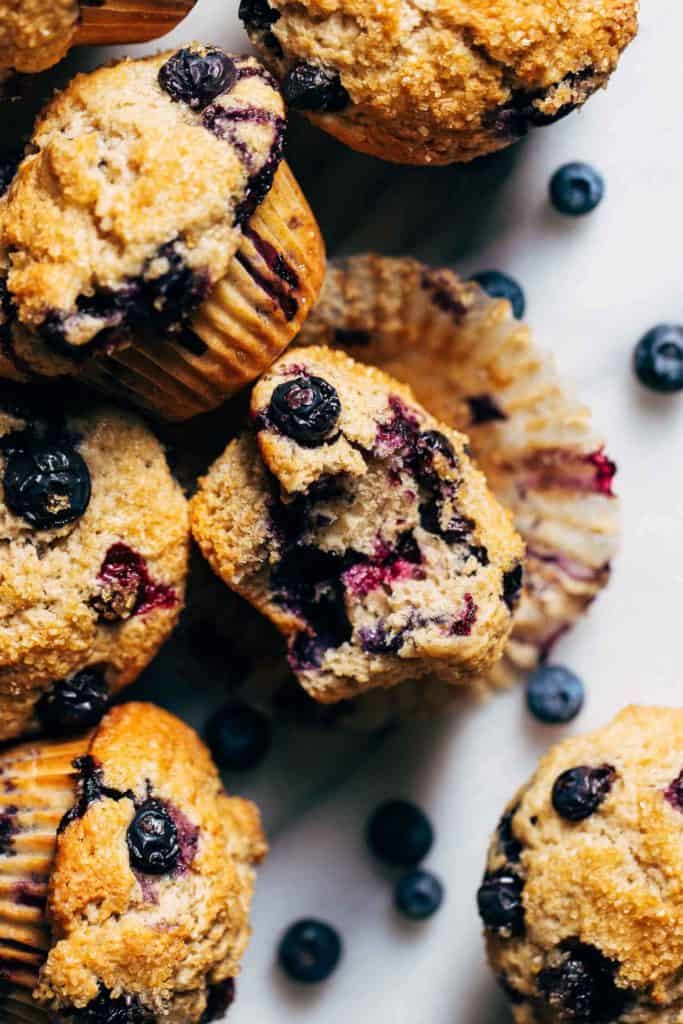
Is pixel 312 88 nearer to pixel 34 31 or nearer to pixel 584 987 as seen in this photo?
pixel 34 31

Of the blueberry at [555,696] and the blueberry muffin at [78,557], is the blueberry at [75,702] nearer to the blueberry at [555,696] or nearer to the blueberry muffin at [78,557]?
the blueberry muffin at [78,557]

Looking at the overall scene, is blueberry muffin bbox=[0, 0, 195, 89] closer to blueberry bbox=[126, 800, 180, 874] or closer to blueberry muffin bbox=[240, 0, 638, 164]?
blueberry muffin bbox=[240, 0, 638, 164]

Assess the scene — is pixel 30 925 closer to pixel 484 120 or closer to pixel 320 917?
pixel 320 917

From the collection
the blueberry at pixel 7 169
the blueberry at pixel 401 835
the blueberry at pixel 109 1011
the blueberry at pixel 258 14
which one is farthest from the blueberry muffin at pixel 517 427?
the blueberry at pixel 109 1011

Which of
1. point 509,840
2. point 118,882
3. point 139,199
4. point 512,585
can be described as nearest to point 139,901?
Result: point 118,882

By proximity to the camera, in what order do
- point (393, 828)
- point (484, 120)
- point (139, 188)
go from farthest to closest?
point (393, 828) → point (484, 120) → point (139, 188)

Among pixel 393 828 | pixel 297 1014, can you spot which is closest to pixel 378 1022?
pixel 297 1014
